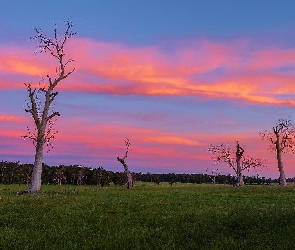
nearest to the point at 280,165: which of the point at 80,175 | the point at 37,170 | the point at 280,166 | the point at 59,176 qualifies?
the point at 280,166

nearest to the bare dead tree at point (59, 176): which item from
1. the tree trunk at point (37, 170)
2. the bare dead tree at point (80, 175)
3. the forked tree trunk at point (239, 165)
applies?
the bare dead tree at point (80, 175)

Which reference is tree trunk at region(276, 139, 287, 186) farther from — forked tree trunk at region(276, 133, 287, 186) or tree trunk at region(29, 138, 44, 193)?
tree trunk at region(29, 138, 44, 193)

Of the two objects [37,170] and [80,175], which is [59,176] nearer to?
[80,175]

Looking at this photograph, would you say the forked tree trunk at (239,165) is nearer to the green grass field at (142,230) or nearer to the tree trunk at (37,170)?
the tree trunk at (37,170)

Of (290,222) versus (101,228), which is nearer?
(101,228)

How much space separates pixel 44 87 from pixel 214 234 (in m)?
37.1

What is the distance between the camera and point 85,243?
1384 cm

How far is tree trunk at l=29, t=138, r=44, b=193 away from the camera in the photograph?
44781 millimetres

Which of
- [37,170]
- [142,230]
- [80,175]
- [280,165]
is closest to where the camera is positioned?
[142,230]

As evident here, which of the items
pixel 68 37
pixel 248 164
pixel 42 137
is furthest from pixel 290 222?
pixel 248 164

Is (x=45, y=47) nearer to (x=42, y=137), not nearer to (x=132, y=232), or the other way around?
(x=42, y=137)

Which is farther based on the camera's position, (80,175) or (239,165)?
(80,175)

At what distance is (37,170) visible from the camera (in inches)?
1785

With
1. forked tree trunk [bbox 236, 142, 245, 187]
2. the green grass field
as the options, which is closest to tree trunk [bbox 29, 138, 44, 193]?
the green grass field
